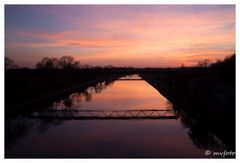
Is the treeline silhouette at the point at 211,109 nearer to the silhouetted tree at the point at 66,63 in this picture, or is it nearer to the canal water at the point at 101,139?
the canal water at the point at 101,139

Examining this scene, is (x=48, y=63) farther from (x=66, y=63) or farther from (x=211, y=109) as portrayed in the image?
(x=211, y=109)

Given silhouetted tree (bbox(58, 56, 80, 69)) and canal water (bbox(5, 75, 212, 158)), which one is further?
silhouetted tree (bbox(58, 56, 80, 69))

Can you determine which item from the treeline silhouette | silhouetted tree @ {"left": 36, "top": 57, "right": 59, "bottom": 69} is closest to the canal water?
the treeline silhouette

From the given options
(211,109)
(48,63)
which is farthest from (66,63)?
(211,109)

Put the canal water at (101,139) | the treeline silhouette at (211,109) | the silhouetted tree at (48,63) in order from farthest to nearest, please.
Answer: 1. the silhouetted tree at (48,63)
2. the treeline silhouette at (211,109)
3. the canal water at (101,139)

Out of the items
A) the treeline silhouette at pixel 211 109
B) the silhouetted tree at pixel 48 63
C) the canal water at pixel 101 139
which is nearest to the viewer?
the canal water at pixel 101 139

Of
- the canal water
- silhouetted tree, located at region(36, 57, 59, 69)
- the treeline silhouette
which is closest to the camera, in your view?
the canal water

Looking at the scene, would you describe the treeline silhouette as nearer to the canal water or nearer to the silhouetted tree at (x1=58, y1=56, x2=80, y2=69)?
the canal water

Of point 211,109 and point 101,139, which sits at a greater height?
point 211,109

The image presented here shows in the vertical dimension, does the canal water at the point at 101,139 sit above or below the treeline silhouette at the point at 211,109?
below

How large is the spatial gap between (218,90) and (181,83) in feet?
63.4

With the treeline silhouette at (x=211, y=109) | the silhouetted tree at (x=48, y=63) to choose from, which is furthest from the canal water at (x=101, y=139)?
the silhouetted tree at (x=48, y=63)

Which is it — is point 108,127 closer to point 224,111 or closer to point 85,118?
point 85,118

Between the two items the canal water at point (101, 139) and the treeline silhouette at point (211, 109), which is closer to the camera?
the canal water at point (101, 139)
